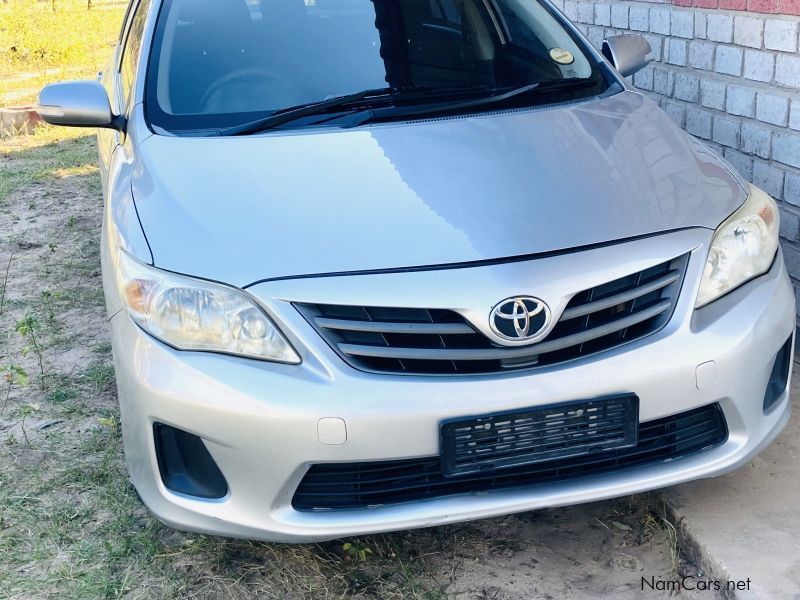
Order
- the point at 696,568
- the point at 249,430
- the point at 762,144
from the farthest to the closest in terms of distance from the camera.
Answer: the point at 762,144 < the point at 696,568 < the point at 249,430

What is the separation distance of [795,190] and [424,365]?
2081 mm

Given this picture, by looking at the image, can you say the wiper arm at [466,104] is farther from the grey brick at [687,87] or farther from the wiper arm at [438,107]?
the grey brick at [687,87]

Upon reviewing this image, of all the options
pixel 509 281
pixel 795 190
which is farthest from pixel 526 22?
pixel 509 281

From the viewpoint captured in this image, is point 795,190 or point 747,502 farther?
point 795,190

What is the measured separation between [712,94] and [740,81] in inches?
8.7

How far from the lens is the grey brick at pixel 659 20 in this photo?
443 centimetres

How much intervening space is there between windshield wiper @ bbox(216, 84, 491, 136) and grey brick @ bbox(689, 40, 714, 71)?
4.90 feet

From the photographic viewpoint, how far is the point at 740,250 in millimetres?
2334

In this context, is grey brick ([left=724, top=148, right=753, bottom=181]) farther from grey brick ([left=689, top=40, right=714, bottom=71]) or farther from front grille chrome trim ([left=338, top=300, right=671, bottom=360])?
front grille chrome trim ([left=338, top=300, right=671, bottom=360])

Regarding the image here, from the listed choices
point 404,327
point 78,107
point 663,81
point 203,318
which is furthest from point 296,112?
point 663,81

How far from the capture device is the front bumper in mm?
2023

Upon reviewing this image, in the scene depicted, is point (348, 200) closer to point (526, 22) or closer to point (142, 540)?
point (142, 540)

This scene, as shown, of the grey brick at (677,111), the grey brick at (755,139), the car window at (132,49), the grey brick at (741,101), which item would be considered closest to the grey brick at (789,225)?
the grey brick at (755,139)

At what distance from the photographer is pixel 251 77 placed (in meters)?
3.00
